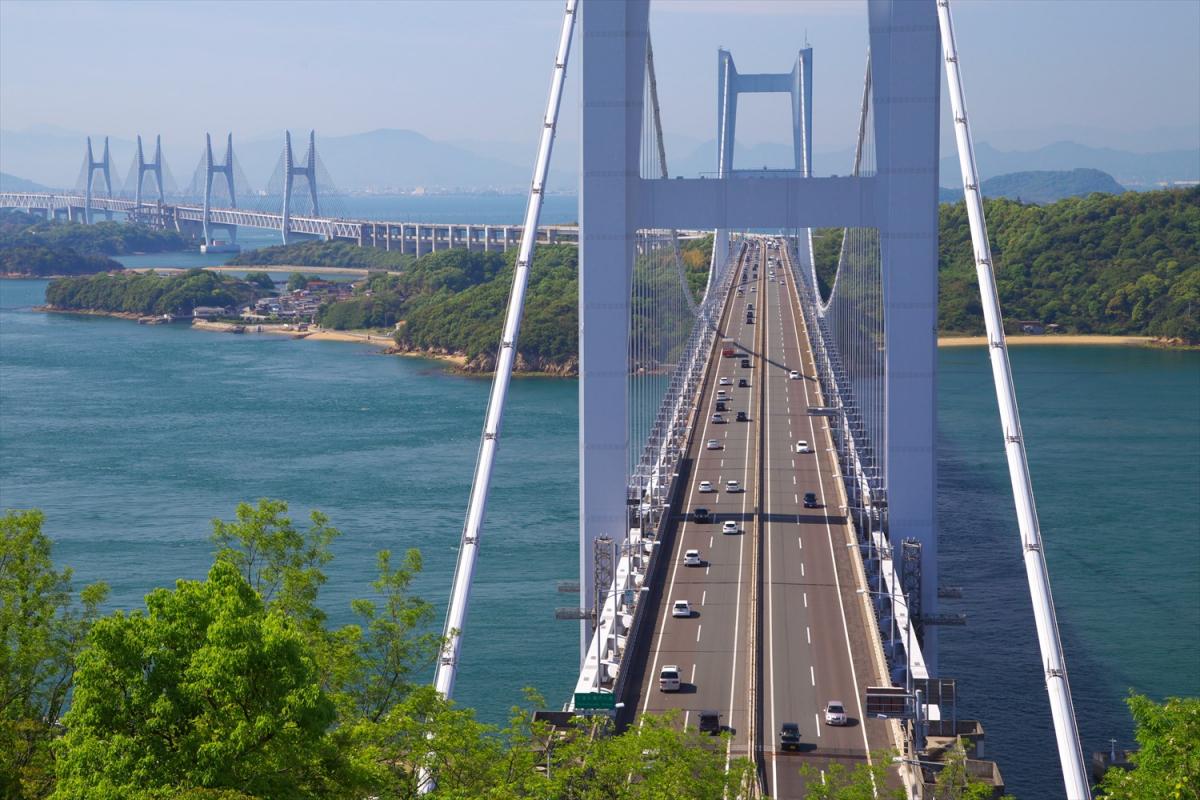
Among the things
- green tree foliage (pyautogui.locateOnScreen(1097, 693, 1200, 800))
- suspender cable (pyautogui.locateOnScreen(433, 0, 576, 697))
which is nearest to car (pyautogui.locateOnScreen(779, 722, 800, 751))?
green tree foliage (pyautogui.locateOnScreen(1097, 693, 1200, 800))

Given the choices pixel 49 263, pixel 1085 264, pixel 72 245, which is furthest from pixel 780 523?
pixel 72 245

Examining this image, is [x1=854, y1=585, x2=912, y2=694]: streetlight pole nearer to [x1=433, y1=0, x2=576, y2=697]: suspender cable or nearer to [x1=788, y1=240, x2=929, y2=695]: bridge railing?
[x1=788, y1=240, x2=929, y2=695]: bridge railing

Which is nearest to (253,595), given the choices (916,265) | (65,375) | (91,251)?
(916,265)

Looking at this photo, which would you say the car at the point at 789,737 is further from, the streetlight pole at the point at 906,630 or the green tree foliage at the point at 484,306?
the green tree foliage at the point at 484,306

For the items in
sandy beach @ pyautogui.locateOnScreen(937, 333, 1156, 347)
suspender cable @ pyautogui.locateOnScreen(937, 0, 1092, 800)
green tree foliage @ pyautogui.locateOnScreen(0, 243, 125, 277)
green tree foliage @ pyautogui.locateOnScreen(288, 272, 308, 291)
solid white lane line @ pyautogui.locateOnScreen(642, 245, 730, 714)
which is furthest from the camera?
green tree foliage @ pyautogui.locateOnScreen(0, 243, 125, 277)

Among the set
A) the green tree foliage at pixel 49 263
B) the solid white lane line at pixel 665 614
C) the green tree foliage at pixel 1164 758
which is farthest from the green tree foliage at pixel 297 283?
the green tree foliage at pixel 1164 758

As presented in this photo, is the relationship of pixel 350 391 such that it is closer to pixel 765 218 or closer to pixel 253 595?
pixel 765 218
